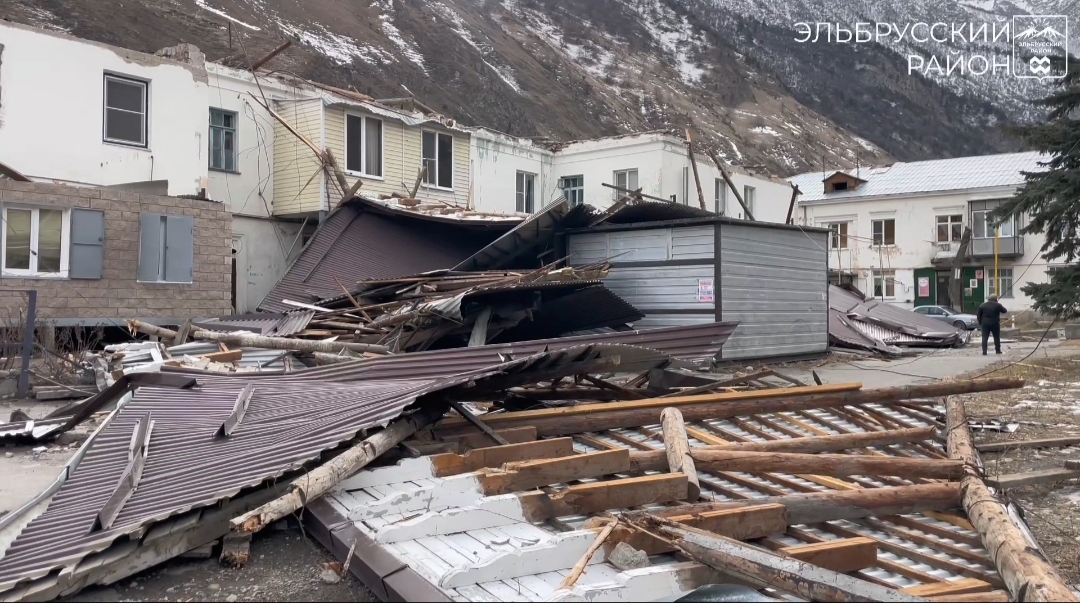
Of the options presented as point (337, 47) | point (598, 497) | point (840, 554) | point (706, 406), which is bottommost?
point (840, 554)

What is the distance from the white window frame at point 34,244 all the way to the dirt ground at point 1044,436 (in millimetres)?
14488

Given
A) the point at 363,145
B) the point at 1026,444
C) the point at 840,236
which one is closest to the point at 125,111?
the point at 363,145

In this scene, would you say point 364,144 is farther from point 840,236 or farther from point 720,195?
point 840,236

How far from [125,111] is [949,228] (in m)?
35.8

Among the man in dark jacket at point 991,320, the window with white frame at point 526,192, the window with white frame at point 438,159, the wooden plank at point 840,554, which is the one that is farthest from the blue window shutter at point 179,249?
the man in dark jacket at point 991,320

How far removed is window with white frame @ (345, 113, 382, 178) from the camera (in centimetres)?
2172

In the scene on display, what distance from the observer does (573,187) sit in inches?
1132

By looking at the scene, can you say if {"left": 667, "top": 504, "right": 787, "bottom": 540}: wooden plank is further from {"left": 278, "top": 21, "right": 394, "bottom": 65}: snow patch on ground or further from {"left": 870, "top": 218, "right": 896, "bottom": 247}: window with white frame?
{"left": 278, "top": 21, "right": 394, "bottom": 65}: snow patch on ground

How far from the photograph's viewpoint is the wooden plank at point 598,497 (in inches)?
176

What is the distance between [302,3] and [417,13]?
48.0 ft

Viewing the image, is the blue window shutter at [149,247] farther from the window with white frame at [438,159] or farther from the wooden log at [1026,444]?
the wooden log at [1026,444]

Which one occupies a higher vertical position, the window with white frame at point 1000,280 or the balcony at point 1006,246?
the balcony at point 1006,246

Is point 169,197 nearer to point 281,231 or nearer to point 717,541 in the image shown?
point 281,231

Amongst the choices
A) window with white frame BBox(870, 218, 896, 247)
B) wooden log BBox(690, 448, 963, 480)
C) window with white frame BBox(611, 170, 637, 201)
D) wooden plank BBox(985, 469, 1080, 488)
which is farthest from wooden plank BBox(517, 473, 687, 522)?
window with white frame BBox(870, 218, 896, 247)
